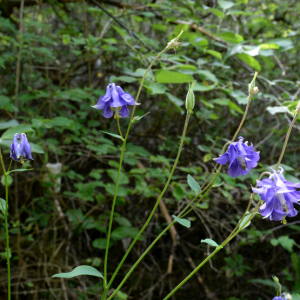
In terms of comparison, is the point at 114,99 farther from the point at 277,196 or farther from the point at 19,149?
the point at 277,196

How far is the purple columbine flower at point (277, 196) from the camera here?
2.75ft

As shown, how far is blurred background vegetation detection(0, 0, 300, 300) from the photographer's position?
2.18 m

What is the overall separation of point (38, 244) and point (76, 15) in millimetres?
2879

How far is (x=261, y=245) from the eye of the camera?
3387 millimetres

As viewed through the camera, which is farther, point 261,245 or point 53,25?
point 53,25

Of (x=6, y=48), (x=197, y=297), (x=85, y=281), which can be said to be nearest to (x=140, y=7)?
(x=6, y=48)

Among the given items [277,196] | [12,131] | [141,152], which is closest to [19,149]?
[12,131]

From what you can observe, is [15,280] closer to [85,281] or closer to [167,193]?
[85,281]

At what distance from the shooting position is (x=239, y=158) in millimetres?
980

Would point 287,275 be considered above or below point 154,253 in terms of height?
below

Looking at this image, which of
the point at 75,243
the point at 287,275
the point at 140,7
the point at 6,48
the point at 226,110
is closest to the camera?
the point at 75,243

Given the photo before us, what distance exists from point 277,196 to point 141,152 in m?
1.75

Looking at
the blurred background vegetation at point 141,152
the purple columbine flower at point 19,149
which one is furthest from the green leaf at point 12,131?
the purple columbine flower at point 19,149

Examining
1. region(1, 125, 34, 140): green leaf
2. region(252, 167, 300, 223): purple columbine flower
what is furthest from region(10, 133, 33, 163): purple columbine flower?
region(252, 167, 300, 223): purple columbine flower
